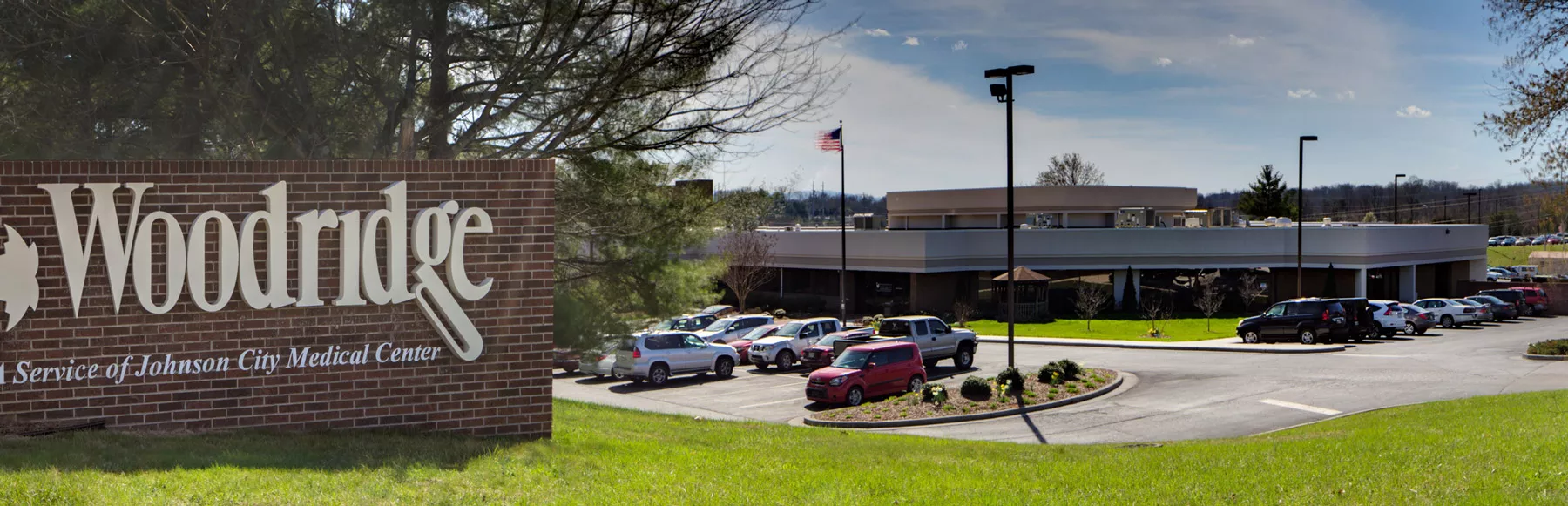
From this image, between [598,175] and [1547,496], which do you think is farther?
[598,175]

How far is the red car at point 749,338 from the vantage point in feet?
114

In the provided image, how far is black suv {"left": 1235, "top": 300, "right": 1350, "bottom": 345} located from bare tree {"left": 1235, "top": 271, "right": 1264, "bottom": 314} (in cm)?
1378

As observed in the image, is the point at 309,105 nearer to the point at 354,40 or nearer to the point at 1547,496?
the point at 354,40

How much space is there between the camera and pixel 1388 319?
1521 inches

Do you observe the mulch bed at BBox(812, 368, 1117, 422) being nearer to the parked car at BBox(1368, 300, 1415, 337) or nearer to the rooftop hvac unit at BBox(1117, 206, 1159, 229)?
the parked car at BBox(1368, 300, 1415, 337)

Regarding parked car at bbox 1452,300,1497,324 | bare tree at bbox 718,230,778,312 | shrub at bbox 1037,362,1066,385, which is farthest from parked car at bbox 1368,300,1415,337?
bare tree at bbox 718,230,778,312

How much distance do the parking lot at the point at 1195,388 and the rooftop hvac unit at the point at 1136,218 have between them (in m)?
22.9

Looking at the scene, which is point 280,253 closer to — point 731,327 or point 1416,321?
point 731,327

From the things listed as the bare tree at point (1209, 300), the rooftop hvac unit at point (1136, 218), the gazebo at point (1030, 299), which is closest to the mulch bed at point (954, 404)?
the bare tree at point (1209, 300)

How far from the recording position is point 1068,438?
18344mm

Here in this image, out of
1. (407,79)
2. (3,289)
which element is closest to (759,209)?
(407,79)

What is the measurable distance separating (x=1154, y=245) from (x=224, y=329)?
4989cm

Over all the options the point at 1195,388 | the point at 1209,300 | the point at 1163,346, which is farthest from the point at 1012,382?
the point at 1209,300

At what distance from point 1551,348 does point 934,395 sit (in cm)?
1930
